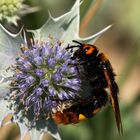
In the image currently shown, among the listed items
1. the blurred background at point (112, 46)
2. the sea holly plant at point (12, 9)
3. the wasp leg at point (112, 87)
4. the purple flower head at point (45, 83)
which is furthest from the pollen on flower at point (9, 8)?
the wasp leg at point (112, 87)

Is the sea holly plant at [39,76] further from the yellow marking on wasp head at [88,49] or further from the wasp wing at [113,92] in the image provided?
the wasp wing at [113,92]

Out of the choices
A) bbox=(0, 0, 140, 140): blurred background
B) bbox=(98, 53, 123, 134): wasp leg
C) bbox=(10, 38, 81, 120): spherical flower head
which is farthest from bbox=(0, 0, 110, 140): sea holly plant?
bbox=(0, 0, 140, 140): blurred background

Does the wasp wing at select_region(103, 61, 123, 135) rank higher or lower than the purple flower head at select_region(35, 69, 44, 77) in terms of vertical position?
lower

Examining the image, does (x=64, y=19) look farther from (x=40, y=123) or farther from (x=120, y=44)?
(x=120, y=44)

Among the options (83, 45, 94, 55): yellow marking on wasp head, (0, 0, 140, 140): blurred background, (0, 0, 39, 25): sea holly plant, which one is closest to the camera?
(83, 45, 94, 55): yellow marking on wasp head

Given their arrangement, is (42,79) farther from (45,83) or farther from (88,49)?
(88,49)

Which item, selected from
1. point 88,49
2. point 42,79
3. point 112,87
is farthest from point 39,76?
point 112,87

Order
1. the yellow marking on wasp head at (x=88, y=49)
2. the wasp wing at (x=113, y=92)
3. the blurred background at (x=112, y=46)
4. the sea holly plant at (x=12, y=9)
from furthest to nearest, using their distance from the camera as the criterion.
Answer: the blurred background at (x=112, y=46), the sea holly plant at (x=12, y=9), the yellow marking on wasp head at (x=88, y=49), the wasp wing at (x=113, y=92)

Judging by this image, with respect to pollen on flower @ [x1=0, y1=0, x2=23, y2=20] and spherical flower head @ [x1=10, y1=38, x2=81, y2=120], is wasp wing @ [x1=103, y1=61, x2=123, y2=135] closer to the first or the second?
spherical flower head @ [x1=10, y1=38, x2=81, y2=120]
